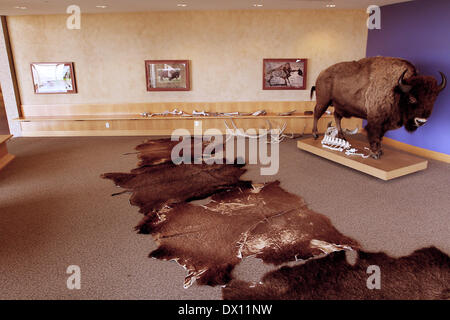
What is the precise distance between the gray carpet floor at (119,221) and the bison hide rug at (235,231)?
0.15m

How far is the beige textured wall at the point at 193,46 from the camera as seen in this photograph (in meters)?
7.65

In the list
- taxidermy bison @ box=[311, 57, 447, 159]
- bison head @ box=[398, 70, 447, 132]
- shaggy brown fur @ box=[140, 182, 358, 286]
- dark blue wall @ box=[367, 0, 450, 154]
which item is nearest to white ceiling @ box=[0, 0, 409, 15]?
dark blue wall @ box=[367, 0, 450, 154]

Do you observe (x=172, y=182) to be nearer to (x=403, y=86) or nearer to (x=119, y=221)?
(x=119, y=221)

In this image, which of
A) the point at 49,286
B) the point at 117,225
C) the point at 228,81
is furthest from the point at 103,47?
the point at 49,286

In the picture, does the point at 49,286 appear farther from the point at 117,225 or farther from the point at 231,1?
the point at 231,1

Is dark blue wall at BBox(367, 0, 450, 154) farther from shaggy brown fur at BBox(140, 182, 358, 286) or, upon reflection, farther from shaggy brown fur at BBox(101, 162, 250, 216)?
shaggy brown fur at BBox(101, 162, 250, 216)

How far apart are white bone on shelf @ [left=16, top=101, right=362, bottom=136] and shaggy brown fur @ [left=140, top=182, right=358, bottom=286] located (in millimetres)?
3810

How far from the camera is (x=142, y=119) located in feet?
25.9

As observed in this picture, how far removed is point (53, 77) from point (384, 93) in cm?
762

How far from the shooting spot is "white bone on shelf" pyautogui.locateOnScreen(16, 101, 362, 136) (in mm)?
7922

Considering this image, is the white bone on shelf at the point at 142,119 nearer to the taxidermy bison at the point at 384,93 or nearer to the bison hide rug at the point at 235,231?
the taxidermy bison at the point at 384,93

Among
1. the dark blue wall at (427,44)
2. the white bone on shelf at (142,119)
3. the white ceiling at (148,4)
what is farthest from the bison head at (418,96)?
the white bone on shelf at (142,119)

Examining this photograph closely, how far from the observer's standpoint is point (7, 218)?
3.96 m

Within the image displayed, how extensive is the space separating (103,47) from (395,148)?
7.28m
